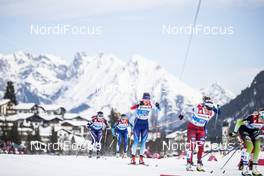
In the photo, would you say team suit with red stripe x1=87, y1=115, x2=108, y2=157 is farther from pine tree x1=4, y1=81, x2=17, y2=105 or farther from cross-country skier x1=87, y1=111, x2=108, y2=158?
pine tree x1=4, y1=81, x2=17, y2=105

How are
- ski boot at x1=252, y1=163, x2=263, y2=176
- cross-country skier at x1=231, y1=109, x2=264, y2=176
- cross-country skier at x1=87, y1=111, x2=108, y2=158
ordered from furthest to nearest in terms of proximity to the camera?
cross-country skier at x1=87, y1=111, x2=108, y2=158
cross-country skier at x1=231, y1=109, x2=264, y2=176
ski boot at x1=252, y1=163, x2=263, y2=176

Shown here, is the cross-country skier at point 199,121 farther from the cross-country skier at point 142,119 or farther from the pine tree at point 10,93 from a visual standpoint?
the pine tree at point 10,93

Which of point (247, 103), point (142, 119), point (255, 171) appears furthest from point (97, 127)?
point (247, 103)

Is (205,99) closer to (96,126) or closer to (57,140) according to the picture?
(96,126)

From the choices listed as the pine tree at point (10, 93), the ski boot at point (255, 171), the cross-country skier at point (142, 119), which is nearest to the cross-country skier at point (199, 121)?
the cross-country skier at point (142, 119)

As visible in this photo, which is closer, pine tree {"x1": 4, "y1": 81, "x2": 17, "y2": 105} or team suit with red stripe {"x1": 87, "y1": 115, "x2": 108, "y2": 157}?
team suit with red stripe {"x1": 87, "y1": 115, "x2": 108, "y2": 157}

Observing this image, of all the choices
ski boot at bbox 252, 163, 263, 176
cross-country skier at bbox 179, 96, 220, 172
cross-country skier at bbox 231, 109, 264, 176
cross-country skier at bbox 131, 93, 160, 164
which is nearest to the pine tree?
cross-country skier at bbox 131, 93, 160, 164

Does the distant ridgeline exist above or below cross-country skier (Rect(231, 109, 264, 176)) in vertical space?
above

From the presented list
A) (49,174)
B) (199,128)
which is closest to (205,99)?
(199,128)

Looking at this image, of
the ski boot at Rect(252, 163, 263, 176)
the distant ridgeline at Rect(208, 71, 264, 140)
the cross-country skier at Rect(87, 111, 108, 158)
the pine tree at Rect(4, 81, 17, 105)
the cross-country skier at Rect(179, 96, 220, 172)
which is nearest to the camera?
the ski boot at Rect(252, 163, 263, 176)

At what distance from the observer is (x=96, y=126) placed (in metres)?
24.3

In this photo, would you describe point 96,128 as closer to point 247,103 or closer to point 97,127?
point 97,127

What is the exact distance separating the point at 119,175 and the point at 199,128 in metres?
4.65

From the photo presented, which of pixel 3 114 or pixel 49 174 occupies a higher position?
pixel 3 114
